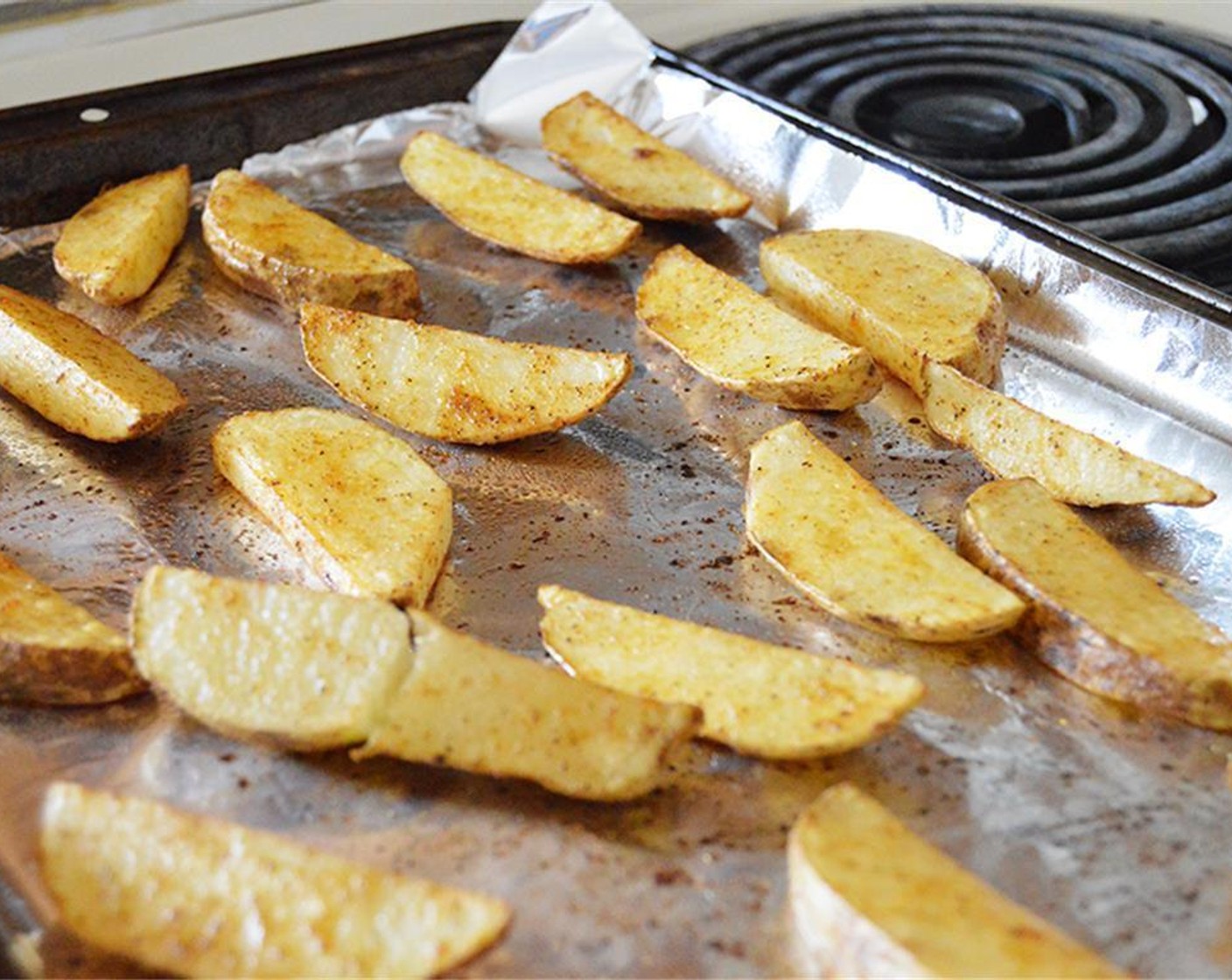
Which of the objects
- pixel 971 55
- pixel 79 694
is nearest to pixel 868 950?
pixel 79 694

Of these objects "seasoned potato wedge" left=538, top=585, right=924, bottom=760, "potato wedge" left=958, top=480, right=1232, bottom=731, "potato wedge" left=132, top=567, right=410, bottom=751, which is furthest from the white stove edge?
"potato wedge" left=958, top=480, right=1232, bottom=731

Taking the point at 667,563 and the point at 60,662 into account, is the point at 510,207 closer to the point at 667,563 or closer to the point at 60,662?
the point at 667,563

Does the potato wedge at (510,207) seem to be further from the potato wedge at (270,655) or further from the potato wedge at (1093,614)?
the potato wedge at (270,655)

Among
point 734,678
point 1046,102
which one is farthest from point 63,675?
point 1046,102

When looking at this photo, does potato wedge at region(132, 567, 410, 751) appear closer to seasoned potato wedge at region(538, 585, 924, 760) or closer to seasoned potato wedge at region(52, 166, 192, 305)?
seasoned potato wedge at region(538, 585, 924, 760)

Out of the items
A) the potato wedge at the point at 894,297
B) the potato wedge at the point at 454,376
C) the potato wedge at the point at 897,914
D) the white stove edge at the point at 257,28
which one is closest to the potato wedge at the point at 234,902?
the potato wedge at the point at 897,914

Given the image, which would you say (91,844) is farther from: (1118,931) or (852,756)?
(1118,931)
